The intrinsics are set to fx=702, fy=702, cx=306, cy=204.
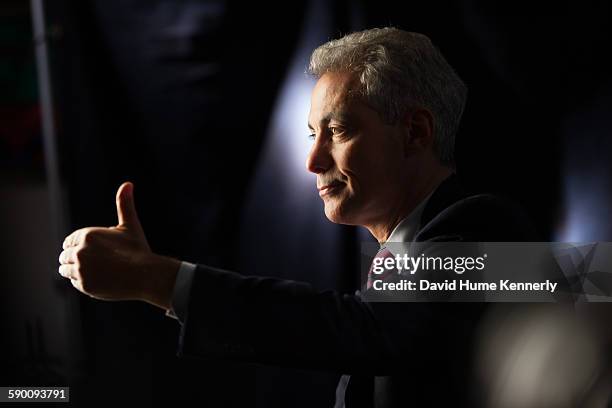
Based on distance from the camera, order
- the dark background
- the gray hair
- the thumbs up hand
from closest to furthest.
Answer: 1. the thumbs up hand
2. the gray hair
3. the dark background

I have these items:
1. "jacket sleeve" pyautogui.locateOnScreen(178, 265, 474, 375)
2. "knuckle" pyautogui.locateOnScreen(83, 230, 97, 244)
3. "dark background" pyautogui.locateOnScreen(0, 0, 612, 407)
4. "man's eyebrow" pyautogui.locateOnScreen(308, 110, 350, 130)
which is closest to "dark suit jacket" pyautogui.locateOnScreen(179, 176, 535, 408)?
"jacket sleeve" pyautogui.locateOnScreen(178, 265, 474, 375)

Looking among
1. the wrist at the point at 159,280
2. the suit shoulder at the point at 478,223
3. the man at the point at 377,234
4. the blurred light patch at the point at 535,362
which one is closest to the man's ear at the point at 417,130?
the man at the point at 377,234

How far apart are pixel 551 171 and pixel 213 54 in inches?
29.2

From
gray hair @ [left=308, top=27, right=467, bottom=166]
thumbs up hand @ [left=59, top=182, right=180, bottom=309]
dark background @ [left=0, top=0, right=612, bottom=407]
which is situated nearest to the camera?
thumbs up hand @ [left=59, top=182, right=180, bottom=309]

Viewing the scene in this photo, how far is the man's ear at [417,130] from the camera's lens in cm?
81

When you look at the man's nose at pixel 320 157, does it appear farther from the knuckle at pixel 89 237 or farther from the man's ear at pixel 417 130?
the knuckle at pixel 89 237

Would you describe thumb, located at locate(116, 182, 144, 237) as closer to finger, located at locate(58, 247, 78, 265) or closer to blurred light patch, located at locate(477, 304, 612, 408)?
finger, located at locate(58, 247, 78, 265)

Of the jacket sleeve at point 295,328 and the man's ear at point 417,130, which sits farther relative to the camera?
the man's ear at point 417,130

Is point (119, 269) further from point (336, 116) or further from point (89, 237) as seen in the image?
point (336, 116)

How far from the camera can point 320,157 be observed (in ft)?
2.67

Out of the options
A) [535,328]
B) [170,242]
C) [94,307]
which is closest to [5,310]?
[94,307]

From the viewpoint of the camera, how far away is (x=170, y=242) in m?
1.58

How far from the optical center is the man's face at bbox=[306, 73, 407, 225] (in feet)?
2.61

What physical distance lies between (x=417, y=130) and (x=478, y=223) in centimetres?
16
